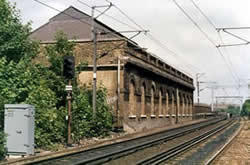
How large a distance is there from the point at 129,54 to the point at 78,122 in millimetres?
10751

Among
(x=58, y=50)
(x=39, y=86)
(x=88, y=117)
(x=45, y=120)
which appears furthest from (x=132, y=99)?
(x=45, y=120)

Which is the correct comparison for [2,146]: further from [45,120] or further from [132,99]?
[132,99]

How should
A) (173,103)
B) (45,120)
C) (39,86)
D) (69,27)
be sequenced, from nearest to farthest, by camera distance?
(45,120), (39,86), (69,27), (173,103)

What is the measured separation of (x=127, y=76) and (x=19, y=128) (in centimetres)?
1685

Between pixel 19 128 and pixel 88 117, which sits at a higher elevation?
pixel 88 117

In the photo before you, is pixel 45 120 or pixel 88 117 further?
pixel 88 117

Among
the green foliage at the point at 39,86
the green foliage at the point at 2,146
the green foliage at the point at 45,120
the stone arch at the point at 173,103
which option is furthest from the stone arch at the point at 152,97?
the green foliage at the point at 2,146

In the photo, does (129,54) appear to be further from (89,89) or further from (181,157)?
(181,157)

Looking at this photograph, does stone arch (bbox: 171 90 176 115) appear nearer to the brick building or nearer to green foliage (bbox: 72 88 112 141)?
the brick building

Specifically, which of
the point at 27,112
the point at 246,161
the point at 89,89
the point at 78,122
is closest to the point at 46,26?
the point at 89,89

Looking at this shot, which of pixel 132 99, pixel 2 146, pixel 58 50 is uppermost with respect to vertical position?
pixel 58 50

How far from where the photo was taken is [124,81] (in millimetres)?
31031

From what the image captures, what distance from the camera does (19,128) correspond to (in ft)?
51.1

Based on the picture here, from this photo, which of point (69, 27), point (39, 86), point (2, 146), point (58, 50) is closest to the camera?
point (2, 146)
